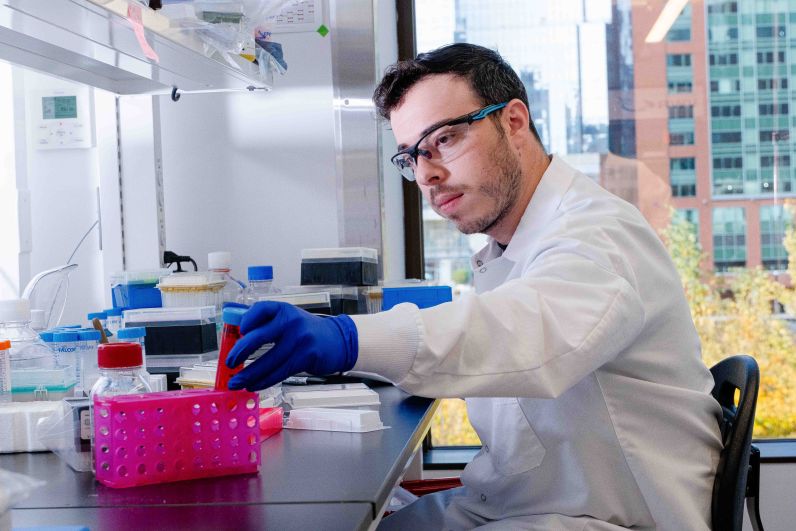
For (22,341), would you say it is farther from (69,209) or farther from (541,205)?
(69,209)

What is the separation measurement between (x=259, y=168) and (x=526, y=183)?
1.33 meters

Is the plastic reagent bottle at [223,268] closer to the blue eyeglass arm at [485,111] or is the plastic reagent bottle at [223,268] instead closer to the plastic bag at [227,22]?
the plastic bag at [227,22]

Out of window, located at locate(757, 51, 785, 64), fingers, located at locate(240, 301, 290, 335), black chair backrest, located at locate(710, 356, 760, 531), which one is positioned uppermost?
window, located at locate(757, 51, 785, 64)

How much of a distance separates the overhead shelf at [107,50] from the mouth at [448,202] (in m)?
0.61

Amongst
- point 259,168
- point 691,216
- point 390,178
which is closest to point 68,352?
point 259,168

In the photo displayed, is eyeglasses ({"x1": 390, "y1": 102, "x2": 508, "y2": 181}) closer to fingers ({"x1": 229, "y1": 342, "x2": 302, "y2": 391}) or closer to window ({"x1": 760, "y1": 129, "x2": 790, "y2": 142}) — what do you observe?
fingers ({"x1": 229, "y1": 342, "x2": 302, "y2": 391})

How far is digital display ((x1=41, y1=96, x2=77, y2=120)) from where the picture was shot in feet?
8.62

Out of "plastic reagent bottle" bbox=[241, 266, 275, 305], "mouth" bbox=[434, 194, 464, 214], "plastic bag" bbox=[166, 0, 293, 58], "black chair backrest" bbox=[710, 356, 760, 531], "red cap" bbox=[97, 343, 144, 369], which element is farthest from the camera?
"plastic reagent bottle" bbox=[241, 266, 275, 305]

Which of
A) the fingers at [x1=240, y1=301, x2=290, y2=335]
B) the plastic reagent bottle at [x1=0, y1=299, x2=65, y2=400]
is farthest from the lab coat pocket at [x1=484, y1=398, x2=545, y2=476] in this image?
the plastic reagent bottle at [x1=0, y1=299, x2=65, y2=400]

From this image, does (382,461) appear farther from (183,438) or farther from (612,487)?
(612,487)

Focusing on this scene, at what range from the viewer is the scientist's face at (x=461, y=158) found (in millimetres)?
1580

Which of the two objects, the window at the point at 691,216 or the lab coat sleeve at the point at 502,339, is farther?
the window at the point at 691,216

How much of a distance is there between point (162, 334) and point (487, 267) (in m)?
0.68

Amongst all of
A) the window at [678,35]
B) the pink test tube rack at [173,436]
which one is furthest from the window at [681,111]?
the pink test tube rack at [173,436]
